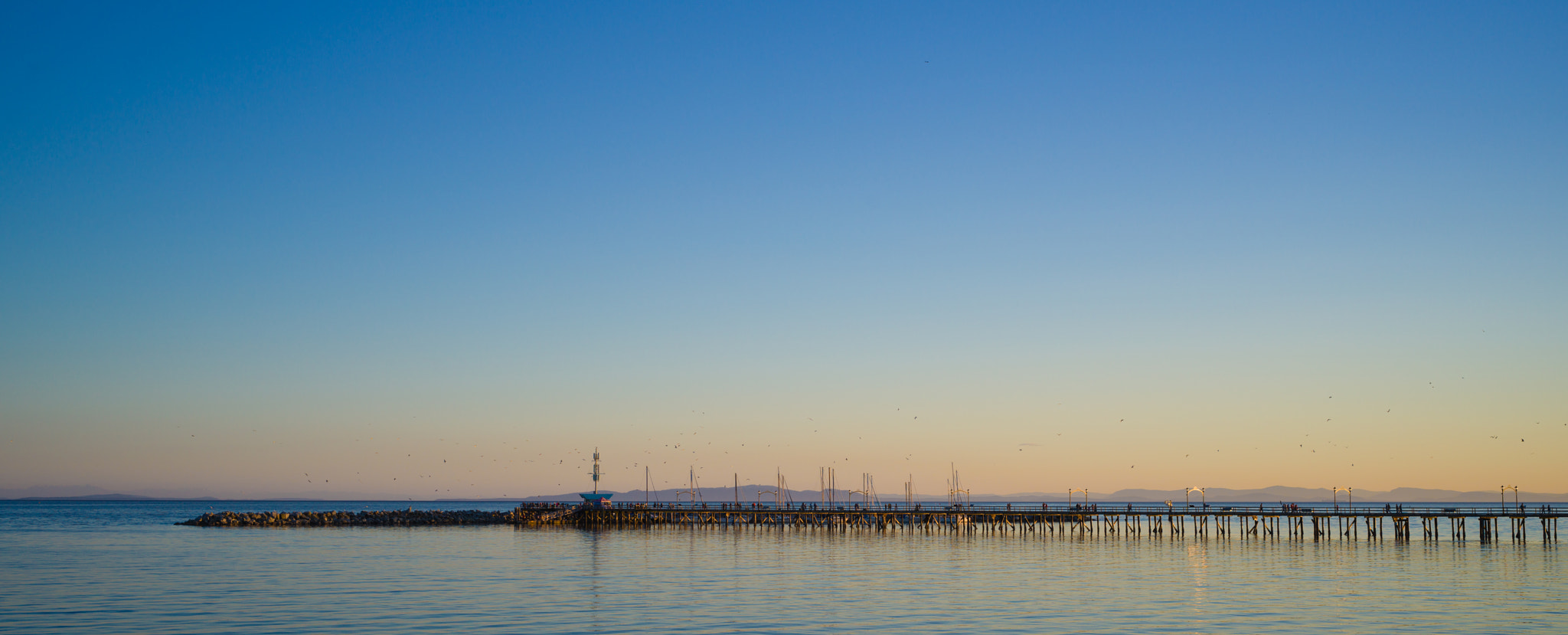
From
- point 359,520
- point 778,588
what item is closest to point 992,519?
point 778,588

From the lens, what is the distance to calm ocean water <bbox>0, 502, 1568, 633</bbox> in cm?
3606

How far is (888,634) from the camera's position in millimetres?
33906

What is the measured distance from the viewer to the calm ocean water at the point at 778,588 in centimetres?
3606

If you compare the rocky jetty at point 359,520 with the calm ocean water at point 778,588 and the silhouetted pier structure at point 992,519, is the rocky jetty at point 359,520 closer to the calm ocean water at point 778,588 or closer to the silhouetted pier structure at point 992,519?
the silhouetted pier structure at point 992,519

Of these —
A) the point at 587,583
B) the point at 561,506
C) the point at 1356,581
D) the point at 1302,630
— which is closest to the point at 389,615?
the point at 587,583

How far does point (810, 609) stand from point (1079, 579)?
16.8 metres

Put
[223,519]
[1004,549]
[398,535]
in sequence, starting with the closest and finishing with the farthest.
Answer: [1004,549] → [398,535] → [223,519]

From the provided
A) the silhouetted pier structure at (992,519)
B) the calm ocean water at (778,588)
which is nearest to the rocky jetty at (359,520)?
the silhouetted pier structure at (992,519)

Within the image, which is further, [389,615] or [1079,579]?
[1079,579]

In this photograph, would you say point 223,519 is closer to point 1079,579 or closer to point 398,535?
point 398,535

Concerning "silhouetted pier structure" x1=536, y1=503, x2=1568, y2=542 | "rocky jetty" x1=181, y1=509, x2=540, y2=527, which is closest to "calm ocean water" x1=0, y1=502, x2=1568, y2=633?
"silhouetted pier structure" x1=536, y1=503, x2=1568, y2=542

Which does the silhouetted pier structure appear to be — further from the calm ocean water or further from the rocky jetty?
the calm ocean water

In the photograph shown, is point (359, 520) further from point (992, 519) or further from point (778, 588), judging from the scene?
point (778, 588)

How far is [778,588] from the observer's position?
4628 centimetres
